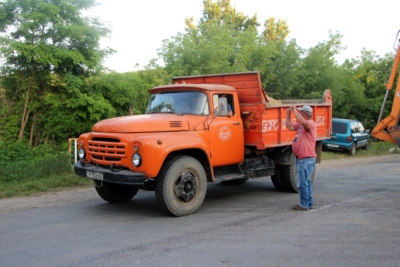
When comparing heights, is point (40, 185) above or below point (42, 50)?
below

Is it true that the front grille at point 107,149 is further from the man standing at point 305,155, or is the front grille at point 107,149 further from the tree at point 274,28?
the tree at point 274,28

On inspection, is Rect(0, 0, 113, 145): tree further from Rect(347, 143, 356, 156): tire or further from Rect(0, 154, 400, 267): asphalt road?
Rect(347, 143, 356, 156): tire

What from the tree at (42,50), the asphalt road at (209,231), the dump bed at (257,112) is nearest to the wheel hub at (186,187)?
the asphalt road at (209,231)

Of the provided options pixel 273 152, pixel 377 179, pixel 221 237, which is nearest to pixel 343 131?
pixel 377 179

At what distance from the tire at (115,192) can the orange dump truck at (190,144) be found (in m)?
0.02

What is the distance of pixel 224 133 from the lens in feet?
25.3

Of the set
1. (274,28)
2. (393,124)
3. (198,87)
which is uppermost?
(274,28)

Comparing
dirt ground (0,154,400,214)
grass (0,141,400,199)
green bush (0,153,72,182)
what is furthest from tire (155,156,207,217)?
green bush (0,153,72,182)

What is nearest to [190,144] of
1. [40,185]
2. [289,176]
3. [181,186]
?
[181,186]

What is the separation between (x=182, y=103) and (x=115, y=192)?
2.17 m

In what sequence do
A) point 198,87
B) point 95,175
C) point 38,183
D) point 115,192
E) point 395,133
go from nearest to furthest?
point 95,175 < point 198,87 < point 115,192 < point 38,183 < point 395,133

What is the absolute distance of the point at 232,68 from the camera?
17453 millimetres

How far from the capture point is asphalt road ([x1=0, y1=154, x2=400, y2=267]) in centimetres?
482

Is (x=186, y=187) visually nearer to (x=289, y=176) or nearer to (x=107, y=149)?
(x=107, y=149)
